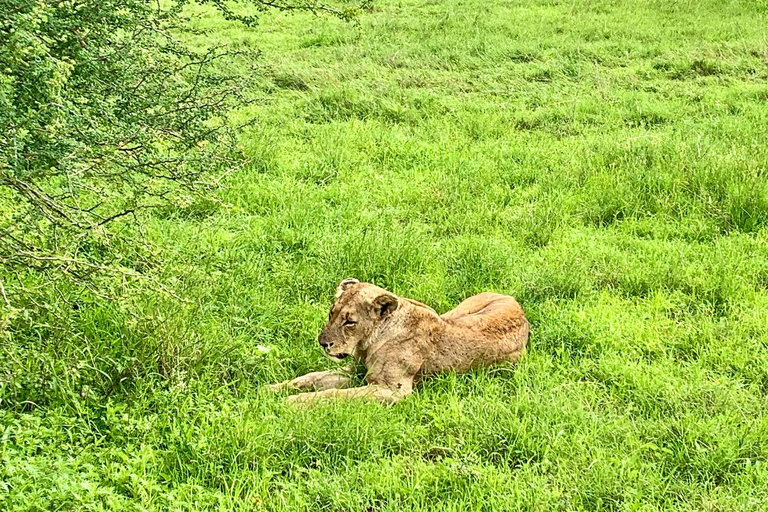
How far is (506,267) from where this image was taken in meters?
5.57

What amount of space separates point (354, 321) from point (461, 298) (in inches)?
50.2

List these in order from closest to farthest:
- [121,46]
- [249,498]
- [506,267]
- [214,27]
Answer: [249,498] → [121,46] → [506,267] → [214,27]

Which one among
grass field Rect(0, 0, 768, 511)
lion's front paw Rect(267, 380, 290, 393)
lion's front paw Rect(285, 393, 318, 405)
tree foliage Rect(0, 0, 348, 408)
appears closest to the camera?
tree foliage Rect(0, 0, 348, 408)

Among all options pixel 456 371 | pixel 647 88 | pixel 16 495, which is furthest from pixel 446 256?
pixel 647 88

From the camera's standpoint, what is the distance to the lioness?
4.21m

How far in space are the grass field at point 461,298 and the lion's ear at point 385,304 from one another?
1.64 ft

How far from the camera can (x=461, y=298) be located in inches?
209

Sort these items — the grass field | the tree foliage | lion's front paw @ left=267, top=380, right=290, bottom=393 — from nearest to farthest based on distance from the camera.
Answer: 1. the tree foliage
2. the grass field
3. lion's front paw @ left=267, top=380, right=290, bottom=393

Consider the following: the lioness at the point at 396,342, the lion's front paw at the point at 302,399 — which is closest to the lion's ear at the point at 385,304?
the lioness at the point at 396,342

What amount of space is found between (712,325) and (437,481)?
2389 millimetres

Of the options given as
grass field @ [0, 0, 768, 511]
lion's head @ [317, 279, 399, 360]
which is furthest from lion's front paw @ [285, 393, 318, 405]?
lion's head @ [317, 279, 399, 360]

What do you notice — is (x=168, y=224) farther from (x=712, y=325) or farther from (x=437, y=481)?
(x=712, y=325)

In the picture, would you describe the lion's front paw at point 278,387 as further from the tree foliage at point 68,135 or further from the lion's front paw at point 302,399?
the tree foliage at point 68,135

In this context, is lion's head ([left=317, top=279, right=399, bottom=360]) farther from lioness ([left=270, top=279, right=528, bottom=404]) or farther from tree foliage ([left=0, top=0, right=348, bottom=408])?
tree foliage ([left=0, top=0, right=348, bottom=408])
